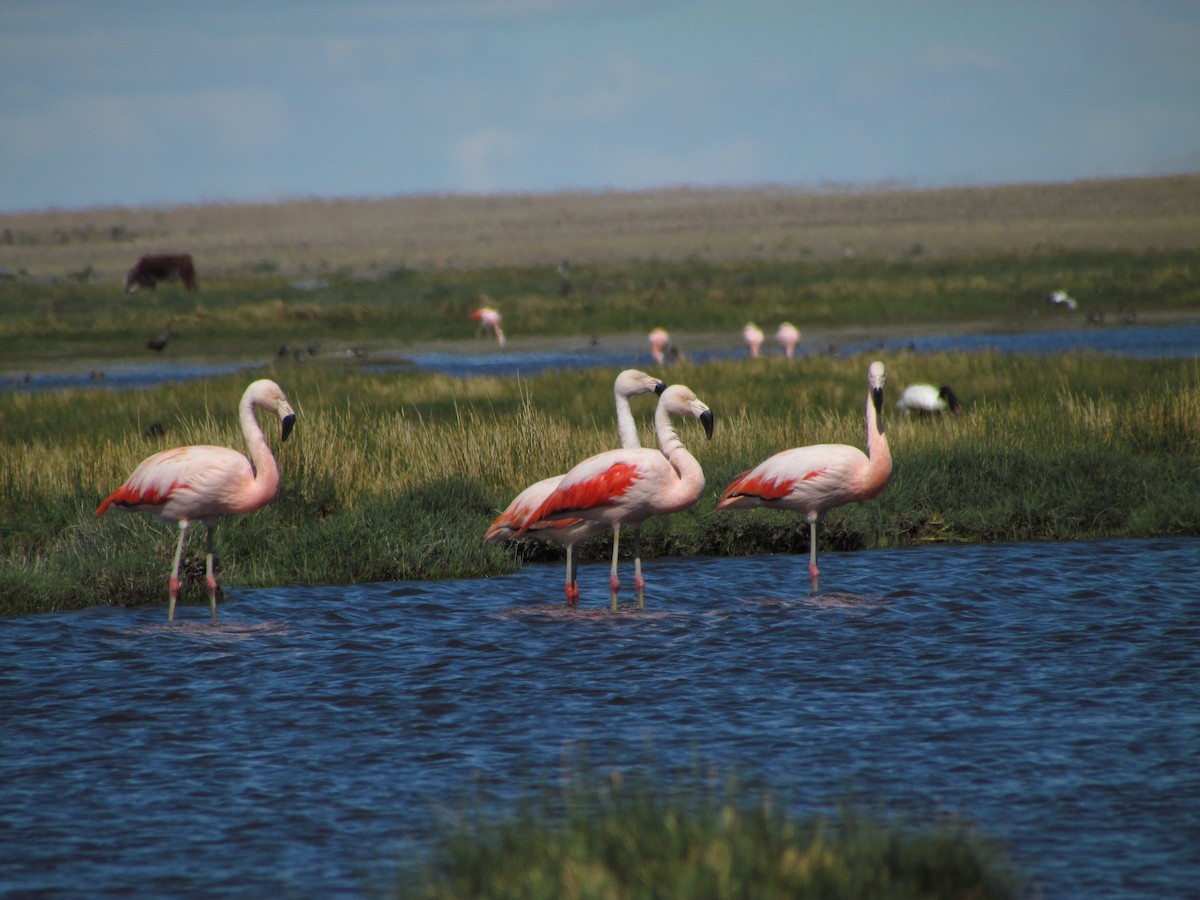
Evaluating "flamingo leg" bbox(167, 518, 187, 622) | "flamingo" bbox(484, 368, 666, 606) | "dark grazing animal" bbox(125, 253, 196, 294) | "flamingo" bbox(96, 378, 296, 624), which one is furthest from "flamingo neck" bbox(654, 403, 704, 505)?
"dark grazing animal" bbox(125, 253, 196, 294)

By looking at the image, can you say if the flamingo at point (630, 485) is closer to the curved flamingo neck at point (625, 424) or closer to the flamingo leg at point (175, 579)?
the curved flamingo neck at point (625, 424)

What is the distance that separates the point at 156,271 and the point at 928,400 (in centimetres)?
3777

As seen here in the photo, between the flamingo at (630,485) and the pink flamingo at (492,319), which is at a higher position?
the pink flamingo at (492,319)

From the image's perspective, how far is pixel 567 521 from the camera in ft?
33.1

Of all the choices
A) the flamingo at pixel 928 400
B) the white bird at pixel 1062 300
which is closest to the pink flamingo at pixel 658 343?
the flamingo at pixel 928 400

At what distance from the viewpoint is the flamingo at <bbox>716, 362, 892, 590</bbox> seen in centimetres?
1044

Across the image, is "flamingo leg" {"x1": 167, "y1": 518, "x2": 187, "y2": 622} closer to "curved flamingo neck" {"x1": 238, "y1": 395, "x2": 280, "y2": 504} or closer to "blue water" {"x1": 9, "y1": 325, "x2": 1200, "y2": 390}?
"curved flamingo neck" {"x1": 238, "y1": 395, "x2": 280, "y2": 504}

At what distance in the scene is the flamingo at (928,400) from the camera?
714 inches

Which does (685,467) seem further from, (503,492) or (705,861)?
(705,861)

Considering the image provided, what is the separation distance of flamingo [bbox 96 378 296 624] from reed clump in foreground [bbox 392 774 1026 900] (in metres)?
5.30

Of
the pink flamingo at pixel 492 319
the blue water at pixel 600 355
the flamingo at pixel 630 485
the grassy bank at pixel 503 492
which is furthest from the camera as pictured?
the pink flamingo at pixel 492 319

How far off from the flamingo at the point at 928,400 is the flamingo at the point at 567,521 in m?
8.24

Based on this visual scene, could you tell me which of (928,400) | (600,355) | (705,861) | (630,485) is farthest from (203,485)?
(600,355)

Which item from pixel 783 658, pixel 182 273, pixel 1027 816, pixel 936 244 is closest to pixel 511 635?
pixel 783 658
